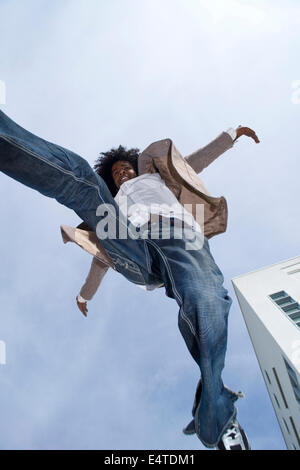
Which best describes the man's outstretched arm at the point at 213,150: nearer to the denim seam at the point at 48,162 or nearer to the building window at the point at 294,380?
the denim seam at the point at 48,162

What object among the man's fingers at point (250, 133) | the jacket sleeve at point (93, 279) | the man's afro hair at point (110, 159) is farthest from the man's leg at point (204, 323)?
the man's afro hair at point (110, 159)

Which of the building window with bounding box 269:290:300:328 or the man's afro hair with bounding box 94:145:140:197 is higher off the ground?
the man's afro hair with bounding box 94:145:140:197

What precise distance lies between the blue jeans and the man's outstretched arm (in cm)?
179

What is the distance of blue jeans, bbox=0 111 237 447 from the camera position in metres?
2.00

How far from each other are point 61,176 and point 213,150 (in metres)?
2.41

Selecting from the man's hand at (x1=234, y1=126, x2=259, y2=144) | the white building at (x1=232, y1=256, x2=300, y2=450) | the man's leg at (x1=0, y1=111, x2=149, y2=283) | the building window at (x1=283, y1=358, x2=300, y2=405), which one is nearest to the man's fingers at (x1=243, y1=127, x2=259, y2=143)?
the man's hand at (x1=234, y1=126, x2=259, y2=144)

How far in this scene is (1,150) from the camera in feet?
6.17

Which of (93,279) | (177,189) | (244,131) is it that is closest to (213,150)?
(244,131)

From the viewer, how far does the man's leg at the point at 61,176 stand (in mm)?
1937

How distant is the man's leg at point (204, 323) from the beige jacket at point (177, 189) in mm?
950

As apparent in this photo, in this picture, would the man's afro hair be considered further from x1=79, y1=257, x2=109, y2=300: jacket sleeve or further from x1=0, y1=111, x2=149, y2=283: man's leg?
x1=0, y1=111, x2=149, y2=283: man's leg

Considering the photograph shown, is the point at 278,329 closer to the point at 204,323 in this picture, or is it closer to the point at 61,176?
the point at 204,323

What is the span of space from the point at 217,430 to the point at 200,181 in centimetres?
246

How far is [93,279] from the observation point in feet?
13.3
